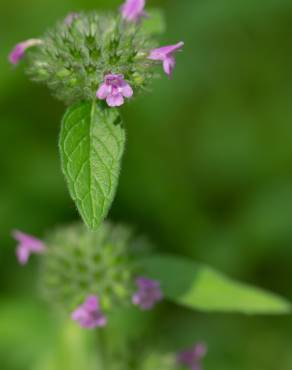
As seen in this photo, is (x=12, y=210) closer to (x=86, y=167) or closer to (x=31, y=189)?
(x=31, y=189)

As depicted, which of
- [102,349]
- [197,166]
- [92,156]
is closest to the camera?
[92,156]

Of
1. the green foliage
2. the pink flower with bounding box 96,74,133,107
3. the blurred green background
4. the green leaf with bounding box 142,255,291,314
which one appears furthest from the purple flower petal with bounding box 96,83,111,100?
the blurred green background

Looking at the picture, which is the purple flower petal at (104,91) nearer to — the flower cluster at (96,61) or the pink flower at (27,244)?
the flower cluster at (96,61)

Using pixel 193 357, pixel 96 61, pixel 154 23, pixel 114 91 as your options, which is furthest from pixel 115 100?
pixel 193 357

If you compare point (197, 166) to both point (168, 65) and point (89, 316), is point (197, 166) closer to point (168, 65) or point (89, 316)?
point (89, 316)

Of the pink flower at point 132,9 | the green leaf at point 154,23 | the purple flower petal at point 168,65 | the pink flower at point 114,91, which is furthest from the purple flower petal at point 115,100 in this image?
the green leaf at point 154,23

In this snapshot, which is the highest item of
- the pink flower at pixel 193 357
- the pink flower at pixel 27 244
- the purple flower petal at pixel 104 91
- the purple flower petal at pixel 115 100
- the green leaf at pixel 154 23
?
the green leaf at pixel 154 23
